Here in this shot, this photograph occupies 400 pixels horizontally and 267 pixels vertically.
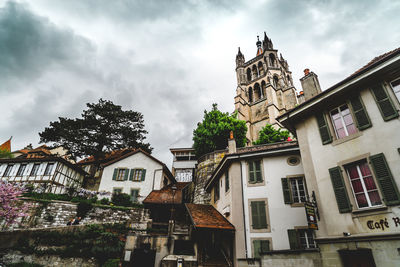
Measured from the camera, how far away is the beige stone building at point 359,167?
6617 millimetres

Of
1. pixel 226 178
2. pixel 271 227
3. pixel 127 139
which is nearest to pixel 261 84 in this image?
pixel 127 139

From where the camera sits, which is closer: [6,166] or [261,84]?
[6,166]

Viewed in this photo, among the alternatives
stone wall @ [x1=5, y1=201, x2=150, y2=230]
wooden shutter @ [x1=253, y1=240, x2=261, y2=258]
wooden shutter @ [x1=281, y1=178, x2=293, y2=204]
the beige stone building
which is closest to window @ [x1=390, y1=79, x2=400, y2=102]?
the beige stone building

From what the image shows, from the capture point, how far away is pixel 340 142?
27.3ft

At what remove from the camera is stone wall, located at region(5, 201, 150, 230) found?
1799cm

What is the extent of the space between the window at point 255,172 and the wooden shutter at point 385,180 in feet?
20.8

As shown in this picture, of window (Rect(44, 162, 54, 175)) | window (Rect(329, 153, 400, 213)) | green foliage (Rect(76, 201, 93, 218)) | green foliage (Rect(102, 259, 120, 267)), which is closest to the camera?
window (Rect(329, 153, 400, 213))

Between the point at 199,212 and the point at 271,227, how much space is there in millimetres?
4844

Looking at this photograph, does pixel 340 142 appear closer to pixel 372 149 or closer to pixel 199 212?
pixel 372 149

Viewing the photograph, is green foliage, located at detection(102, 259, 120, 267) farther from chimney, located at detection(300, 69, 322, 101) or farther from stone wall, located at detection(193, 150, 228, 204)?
chimney, located at detection(300, 69, 322, 101)

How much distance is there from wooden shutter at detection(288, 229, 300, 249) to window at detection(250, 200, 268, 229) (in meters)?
1.23

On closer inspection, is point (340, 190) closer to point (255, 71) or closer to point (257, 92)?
point (257, 92)

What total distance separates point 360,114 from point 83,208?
21300mm

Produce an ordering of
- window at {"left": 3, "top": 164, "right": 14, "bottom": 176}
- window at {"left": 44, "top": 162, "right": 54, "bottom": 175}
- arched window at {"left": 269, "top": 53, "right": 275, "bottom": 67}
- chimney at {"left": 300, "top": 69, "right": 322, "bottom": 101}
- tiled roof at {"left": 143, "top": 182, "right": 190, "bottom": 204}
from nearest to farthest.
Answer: chimney at {"left": 300, "top": 69, "right": 322, "bottom": 101} → tiled roof at {"left": 143, "top": 182, "right": 190, "bottom": 204} → window at {"left": 44, "top": 162, "right": 54, "bottom": 175} → window at {"left": 3, "top": 164, "right": 14, "bottom": 176} → arched window at {"left": 269, "top": 53, "right": 275, "bottom": 67}
